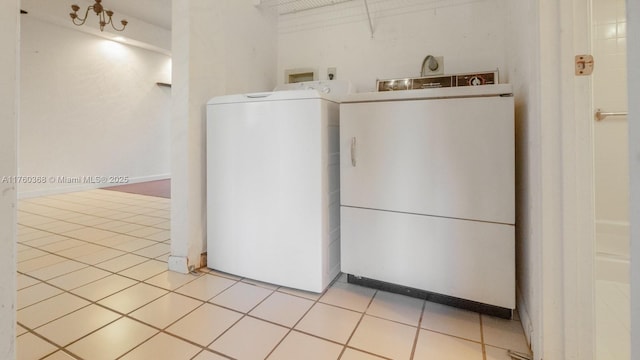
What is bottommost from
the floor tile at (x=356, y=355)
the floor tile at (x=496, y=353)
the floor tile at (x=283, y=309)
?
the floor tile at (x=496, y=353)

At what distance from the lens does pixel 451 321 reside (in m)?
1.13

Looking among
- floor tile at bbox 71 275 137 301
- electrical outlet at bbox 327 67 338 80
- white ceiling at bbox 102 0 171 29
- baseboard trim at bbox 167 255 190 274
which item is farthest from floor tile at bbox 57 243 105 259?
white ceiling at bbox 102 0 171 29

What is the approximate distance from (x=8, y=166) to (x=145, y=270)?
119 cm

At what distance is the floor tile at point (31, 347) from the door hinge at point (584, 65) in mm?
1866

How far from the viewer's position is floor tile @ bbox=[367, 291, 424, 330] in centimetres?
115

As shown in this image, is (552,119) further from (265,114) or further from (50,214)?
(50,214)

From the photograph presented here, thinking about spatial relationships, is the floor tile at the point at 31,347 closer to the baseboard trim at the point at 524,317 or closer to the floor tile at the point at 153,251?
the floor tile at the point at 153,251

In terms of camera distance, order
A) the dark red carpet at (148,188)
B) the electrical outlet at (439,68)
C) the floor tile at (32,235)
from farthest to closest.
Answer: the dark red carpet at (148,188), the floor tile at (32,235), the electrical outlet at (439,68)

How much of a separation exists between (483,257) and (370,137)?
661 millimetres

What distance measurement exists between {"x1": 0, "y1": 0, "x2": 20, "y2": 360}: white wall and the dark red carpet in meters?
3.35

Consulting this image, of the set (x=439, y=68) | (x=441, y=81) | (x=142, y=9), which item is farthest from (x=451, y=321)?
(x=142, y=9)

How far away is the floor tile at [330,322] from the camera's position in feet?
3.45

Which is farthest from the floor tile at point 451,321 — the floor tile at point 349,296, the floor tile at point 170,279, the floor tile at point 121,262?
the floor tile at point 121,262

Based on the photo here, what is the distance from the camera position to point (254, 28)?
2.00 metres
